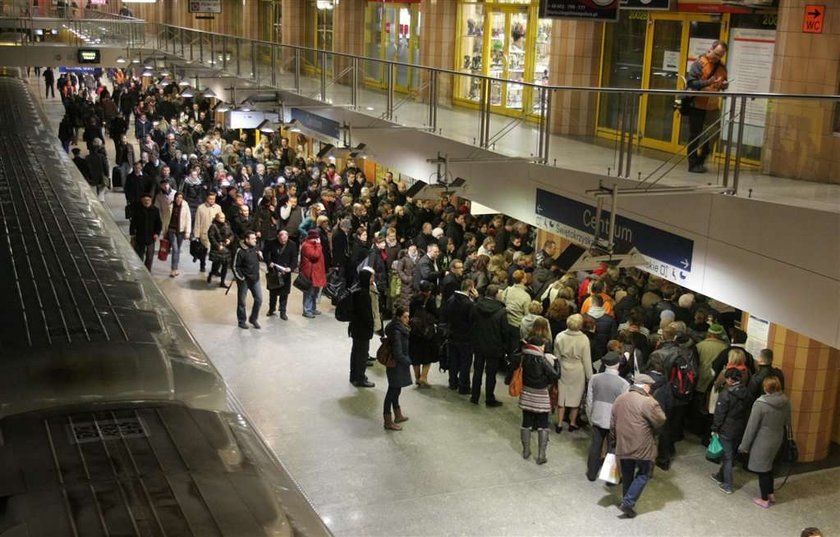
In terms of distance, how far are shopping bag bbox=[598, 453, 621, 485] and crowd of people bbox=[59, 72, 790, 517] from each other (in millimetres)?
78

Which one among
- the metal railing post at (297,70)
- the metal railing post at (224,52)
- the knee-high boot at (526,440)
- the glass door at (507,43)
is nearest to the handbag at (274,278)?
the knee-high boot at (526,440)

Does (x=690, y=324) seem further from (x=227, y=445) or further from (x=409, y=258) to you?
(x=227, y=445)

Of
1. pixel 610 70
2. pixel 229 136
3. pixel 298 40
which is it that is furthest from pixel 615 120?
pixel 298 40

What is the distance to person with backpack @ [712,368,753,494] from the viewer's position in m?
9.36

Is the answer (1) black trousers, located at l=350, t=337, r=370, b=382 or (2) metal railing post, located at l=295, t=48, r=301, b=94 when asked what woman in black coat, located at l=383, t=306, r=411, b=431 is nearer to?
(1) black trousers, located at l=350, t=337, r=370, b=382

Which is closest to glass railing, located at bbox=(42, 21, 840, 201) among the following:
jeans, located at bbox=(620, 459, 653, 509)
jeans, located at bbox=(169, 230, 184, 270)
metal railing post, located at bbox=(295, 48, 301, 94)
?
metal railing post, located at bbox=(295, 48, 301, 94)

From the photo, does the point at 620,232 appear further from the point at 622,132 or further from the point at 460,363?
the point at 460,363

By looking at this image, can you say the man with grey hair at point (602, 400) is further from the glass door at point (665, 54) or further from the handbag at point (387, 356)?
the glass door at point (665, 54)

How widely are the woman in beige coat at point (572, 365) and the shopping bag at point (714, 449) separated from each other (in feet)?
4.69

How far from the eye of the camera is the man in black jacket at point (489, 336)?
11.1m

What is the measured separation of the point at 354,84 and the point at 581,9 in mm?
5306

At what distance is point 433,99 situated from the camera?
1418 centimetres

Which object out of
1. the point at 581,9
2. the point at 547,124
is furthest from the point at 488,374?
the point at 581,9

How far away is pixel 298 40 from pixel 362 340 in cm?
1908
